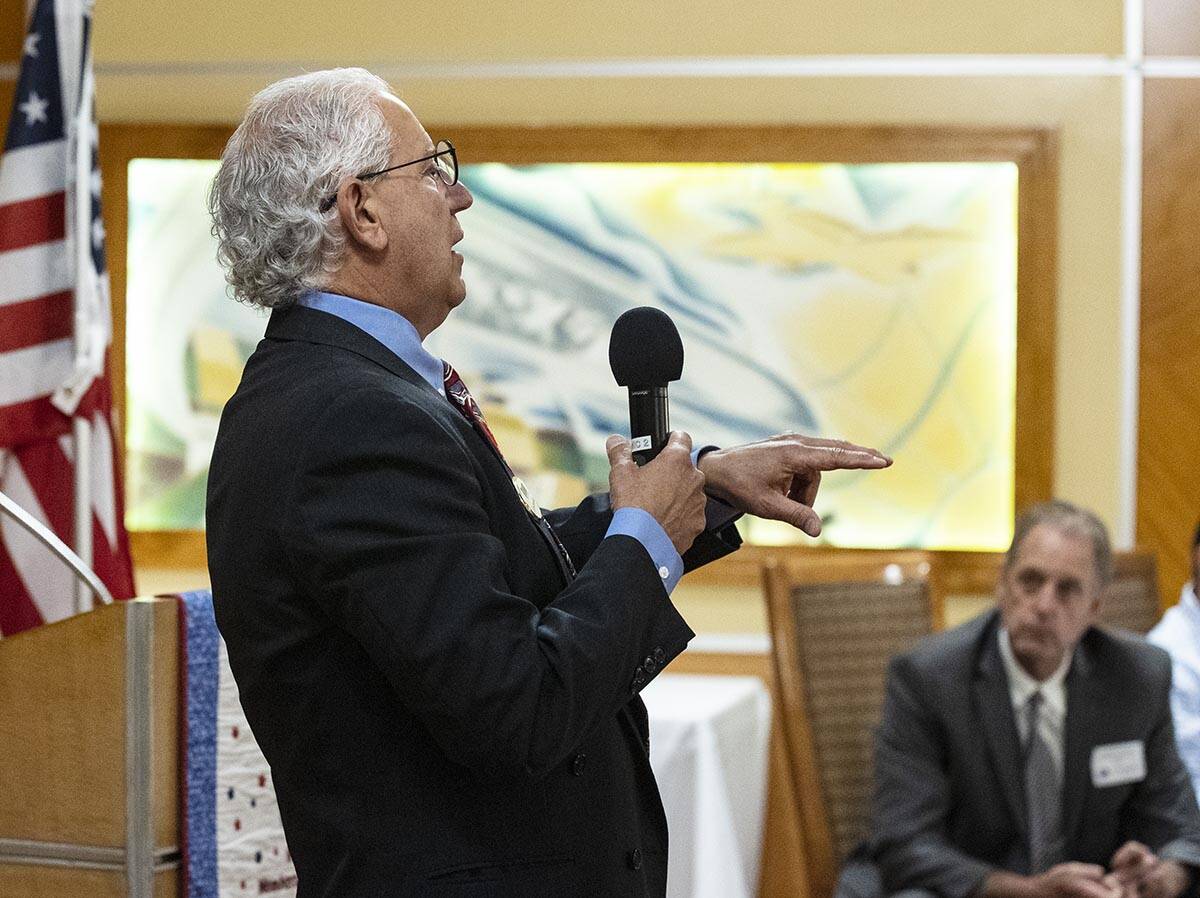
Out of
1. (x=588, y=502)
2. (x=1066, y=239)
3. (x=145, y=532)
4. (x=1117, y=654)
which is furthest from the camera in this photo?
(x=145, y=532)

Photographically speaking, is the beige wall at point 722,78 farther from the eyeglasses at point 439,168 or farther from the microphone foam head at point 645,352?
the eyeglasses at point 439,168

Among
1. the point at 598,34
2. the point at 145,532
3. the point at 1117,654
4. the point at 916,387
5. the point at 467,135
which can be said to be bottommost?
the point at 1117,654

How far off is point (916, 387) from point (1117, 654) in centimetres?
147

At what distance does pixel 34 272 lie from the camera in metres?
3.58

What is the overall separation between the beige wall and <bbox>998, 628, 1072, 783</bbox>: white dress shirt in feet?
4.63

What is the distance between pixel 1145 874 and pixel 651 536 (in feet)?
7.08

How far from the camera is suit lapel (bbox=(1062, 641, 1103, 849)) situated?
3.21 meters

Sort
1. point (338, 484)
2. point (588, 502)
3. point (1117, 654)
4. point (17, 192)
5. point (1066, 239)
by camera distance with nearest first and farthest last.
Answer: point (338, 484) < point (588, 502) < point (1117, 654) < point (17, 192) < point (1066, 239)

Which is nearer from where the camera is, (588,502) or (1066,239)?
(588,502)

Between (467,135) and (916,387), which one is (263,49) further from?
(916,387)

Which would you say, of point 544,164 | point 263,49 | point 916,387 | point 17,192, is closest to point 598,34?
point 544,164

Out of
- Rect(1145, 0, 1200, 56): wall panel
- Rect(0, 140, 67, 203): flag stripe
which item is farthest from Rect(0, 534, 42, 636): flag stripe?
Rect(1145, 0, 1200, 56): wall panel

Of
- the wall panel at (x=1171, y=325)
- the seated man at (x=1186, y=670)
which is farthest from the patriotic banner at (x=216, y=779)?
the wall panel at (x=1171, y=325)

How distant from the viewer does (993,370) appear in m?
4.62
